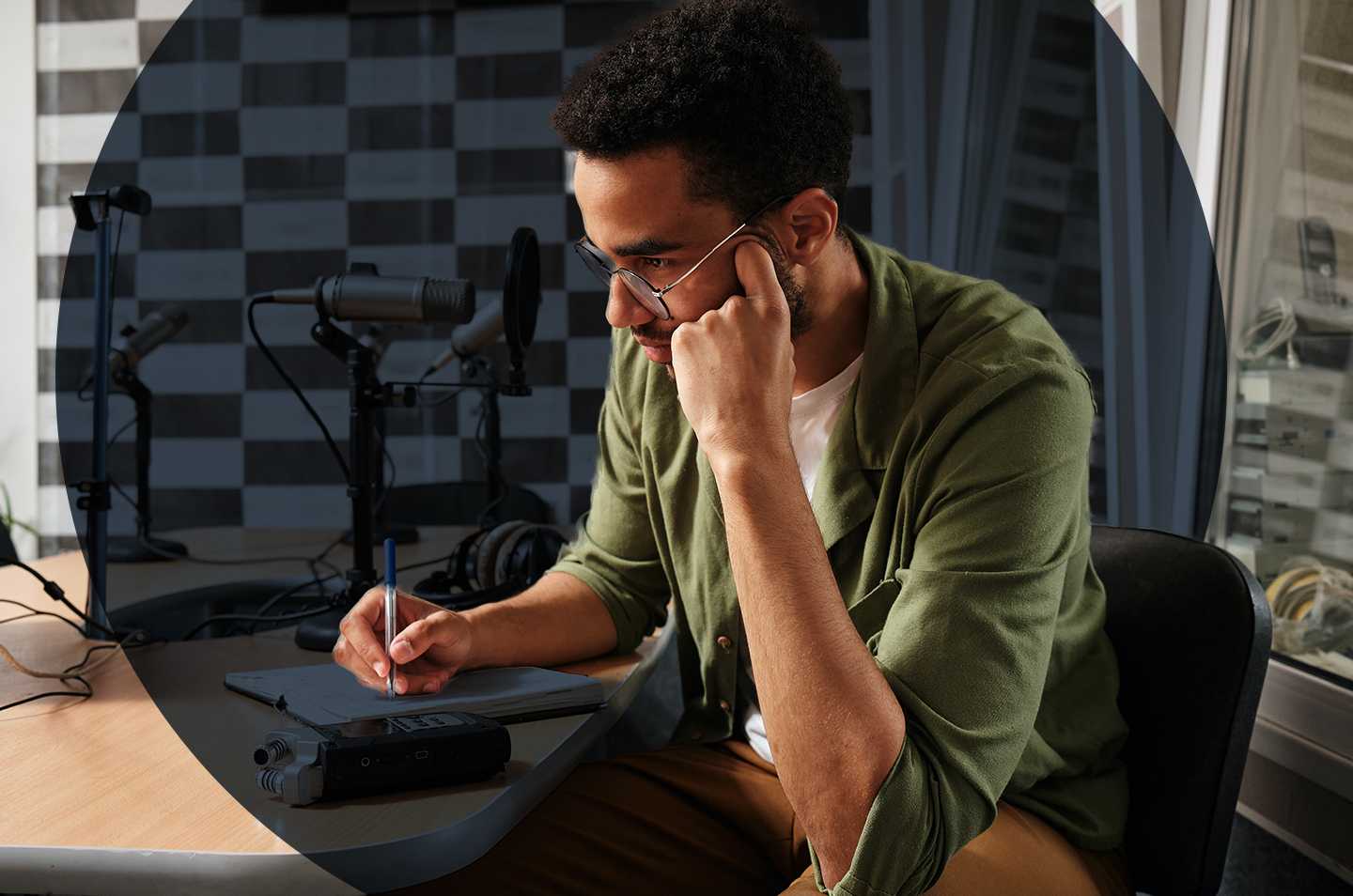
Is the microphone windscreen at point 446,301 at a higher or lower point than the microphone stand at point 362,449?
higher

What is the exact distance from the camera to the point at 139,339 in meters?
1.90

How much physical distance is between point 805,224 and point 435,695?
53cm

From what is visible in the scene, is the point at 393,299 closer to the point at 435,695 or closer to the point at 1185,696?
the point at 435,695

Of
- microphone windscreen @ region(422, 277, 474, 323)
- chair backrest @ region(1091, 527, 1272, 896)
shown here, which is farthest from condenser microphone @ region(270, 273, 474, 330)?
chair backrest @ region(1091, 527, 1272, 896)

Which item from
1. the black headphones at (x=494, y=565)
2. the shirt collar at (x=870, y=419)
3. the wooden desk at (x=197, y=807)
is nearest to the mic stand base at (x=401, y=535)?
the black headphones at (x=494, y=565)

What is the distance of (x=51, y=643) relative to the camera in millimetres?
1167

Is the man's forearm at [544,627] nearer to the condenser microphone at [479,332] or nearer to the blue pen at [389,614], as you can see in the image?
the blue pen at [389,614]

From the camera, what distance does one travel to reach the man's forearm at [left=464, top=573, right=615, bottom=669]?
39.6 inches

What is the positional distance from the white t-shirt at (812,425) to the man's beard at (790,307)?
2.4 inches

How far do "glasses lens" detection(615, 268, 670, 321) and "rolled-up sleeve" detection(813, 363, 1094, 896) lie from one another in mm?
A: 262

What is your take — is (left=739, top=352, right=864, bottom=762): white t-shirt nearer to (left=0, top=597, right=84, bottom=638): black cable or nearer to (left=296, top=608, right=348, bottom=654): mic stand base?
(left=296, top=608, right=348, bottom=654): mic stand base

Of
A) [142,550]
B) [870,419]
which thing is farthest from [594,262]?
[142,550]

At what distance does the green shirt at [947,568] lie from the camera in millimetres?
758

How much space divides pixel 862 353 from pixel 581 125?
1.07 ft
